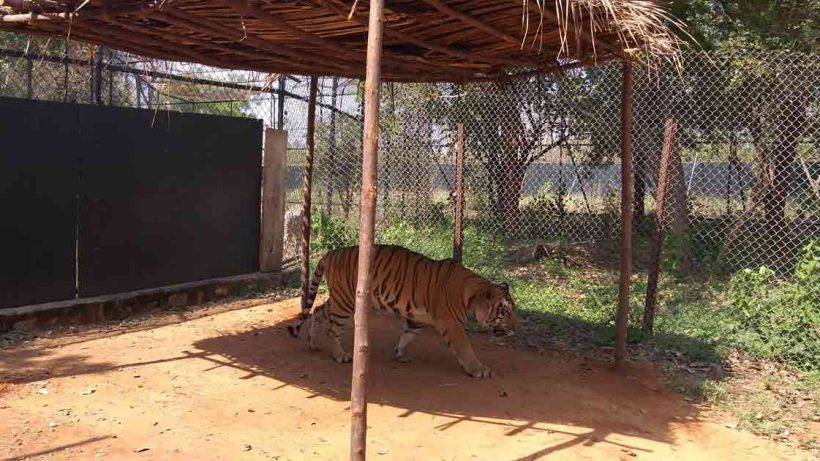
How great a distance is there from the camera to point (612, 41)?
528 cm

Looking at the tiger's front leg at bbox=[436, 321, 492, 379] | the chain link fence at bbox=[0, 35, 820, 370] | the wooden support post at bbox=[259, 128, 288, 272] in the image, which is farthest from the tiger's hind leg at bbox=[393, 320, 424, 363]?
the wooden support post at bbox=[259, 128, 288, 272]

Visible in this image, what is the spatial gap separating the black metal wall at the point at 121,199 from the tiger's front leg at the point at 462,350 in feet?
12.8

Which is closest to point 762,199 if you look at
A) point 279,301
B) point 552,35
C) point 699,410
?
point 699,410

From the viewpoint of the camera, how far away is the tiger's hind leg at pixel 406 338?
6402 mm

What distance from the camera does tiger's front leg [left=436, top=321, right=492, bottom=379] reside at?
19.4 ft

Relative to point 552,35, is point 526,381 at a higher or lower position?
lower

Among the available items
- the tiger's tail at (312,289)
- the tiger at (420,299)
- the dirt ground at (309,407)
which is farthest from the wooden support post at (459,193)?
the tiger's tail at (312,289)

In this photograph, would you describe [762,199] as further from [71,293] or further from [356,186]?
[71,293]

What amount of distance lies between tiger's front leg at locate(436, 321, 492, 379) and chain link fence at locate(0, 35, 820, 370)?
1506mm

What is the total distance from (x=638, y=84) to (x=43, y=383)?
759cm

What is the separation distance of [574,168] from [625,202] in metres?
4.58

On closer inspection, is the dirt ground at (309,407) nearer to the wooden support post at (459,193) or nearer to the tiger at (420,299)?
the tiger at (420,299)

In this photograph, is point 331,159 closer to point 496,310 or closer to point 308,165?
point 308,165

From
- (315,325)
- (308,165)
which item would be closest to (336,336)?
(315,325)
